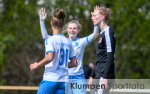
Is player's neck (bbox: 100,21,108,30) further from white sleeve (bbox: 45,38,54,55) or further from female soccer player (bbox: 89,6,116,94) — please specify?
white sleeve (bbox: 45,38,54,55)

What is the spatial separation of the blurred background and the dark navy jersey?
794 cm

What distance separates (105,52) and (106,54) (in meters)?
0.03

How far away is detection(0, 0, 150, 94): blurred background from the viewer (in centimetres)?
1606

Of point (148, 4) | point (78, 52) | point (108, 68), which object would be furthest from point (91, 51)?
point (108, 68)

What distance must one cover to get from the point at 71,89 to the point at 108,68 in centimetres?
83

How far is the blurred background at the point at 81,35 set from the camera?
16.1 meters

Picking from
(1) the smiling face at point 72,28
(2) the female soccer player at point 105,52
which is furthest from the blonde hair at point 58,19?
(1) the smiling face at point 72,28

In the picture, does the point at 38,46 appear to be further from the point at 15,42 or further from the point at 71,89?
the point at 71,89

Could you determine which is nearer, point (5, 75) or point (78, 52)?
point (78, 52)

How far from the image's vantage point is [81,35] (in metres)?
15.8

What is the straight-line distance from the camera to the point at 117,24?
16.5 m

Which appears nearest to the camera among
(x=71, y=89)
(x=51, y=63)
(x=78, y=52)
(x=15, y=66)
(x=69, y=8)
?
(x=51, y=63)

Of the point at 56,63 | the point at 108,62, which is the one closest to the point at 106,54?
the point at 108,62

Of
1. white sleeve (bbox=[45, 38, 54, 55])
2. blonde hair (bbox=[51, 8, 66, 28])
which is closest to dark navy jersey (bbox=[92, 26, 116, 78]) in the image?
blonde hair (bbox=[51, 8, 66, 28])
